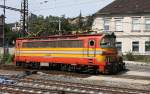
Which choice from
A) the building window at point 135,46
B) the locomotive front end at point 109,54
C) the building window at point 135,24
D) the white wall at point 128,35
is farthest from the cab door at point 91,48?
the building window at point 135,46

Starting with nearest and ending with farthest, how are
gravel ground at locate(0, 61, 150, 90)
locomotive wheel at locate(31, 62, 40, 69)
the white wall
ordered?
gravel ground at locate(0, 61, 150, 90) < locomotive wheel at locate(31, 62, 40, 69) < the white wall

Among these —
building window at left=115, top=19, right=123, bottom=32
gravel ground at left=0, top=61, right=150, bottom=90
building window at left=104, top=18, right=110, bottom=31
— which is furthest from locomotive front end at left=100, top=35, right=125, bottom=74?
building window at left=104, top=18, right=110, bottom=31

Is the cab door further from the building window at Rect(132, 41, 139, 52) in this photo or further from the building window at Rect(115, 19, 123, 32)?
the building window at Rect(115, 19, 123, 32)

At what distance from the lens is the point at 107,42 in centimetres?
2459

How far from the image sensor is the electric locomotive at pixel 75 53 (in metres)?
24.1

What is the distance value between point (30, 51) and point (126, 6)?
20.4m

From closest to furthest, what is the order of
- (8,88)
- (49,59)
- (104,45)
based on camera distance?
(8,88)
(104,45)
(49,59)

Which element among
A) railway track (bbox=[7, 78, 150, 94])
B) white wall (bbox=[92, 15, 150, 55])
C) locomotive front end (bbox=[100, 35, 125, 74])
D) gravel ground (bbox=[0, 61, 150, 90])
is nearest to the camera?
railway track (bbox=[7, 78, 150, 94])

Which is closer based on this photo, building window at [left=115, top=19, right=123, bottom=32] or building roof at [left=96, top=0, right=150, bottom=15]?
building roof at [left=96, top=0, right=150, bottom=15]

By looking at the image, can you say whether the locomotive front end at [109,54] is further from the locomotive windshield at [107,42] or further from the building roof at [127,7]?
the building roof at [127,7]

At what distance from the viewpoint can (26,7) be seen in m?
43.6

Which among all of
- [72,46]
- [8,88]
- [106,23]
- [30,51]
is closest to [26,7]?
[106,23]

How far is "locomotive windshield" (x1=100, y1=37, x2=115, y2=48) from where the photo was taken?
79.3ft

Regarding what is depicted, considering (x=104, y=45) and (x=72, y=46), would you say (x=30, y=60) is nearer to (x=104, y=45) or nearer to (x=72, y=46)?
(x=72, y=46)
